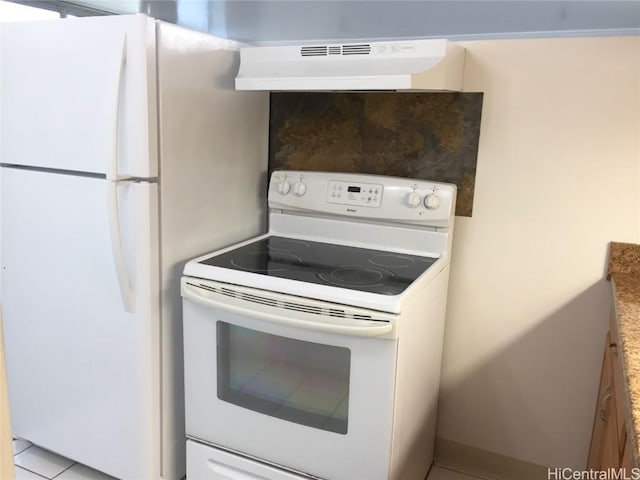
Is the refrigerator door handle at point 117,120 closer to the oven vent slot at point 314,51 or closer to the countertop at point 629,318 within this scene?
the oven vent slot at point 314,51

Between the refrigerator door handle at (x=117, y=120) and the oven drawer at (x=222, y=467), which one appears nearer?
the refrigerator door handle at (x=117, y=120)

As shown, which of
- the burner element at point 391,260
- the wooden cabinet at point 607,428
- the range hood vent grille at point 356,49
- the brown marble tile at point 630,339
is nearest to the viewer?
the brown marble tile at point 630,339

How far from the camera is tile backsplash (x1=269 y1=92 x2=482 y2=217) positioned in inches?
80.0

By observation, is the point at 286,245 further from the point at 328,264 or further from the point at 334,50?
the point at 334,50

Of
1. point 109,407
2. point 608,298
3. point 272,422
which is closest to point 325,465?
point 272,422

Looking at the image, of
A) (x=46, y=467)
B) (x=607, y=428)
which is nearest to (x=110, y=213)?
(x=46, y=467)

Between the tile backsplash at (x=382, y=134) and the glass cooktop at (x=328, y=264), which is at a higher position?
the tile backsplash at (x=382, y=134)

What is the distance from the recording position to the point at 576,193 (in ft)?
6.27

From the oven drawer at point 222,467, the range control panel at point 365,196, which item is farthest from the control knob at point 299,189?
the oven drawer at point 222,467

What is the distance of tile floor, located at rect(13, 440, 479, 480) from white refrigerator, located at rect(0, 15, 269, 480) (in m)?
0.08

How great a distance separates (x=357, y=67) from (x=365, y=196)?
48 centimetres

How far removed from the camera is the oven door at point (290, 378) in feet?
5.15

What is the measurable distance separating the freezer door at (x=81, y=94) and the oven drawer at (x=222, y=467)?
953mm

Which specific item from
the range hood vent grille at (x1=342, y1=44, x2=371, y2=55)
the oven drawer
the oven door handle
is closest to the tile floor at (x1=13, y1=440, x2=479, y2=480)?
the oven drawer
